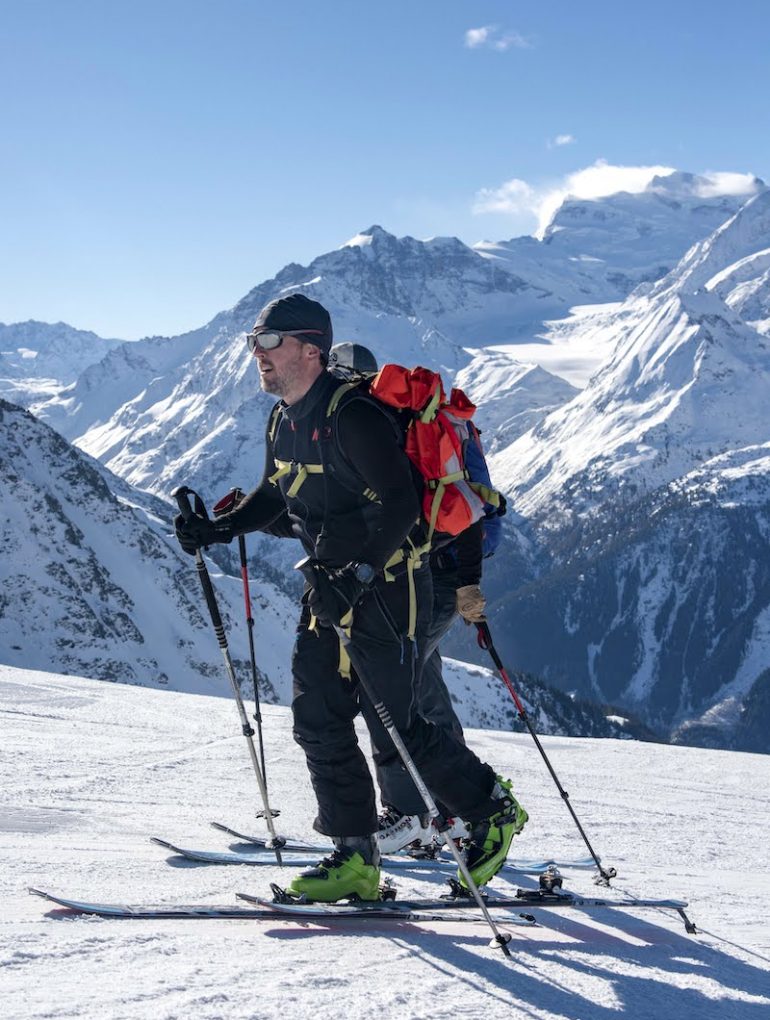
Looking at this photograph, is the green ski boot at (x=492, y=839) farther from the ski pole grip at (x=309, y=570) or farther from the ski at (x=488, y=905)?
the ski pole grip at (x=309, y=570)

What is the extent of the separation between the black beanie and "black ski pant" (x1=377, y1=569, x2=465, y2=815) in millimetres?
1562

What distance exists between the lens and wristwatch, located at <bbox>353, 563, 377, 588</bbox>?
4.84 metres

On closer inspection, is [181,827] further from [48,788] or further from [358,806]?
[358,806]

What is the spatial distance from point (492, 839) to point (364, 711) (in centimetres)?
95

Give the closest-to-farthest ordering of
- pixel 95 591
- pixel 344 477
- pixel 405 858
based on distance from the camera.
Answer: pixel 344 477 → pixel 405 858 → pixel 95 591

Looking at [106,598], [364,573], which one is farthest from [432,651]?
[106,598]

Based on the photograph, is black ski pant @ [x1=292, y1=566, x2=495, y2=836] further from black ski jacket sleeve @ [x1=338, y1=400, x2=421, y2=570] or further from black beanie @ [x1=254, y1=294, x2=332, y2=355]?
black beanie @ [x1=254, y1=294, x2=332, y2=355]

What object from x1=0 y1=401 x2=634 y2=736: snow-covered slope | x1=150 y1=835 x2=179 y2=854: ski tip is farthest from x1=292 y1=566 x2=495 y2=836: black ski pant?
x1=0 y1=401 x2=634 y2=736: snow-covered slope

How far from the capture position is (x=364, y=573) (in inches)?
190

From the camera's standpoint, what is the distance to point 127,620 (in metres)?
112

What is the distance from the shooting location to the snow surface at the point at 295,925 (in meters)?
3.50

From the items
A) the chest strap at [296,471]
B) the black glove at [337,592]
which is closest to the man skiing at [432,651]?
the chest strap at [296,471]

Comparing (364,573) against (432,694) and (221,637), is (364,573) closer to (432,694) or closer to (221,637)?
(221,637)

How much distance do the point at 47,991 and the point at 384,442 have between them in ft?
8.95
